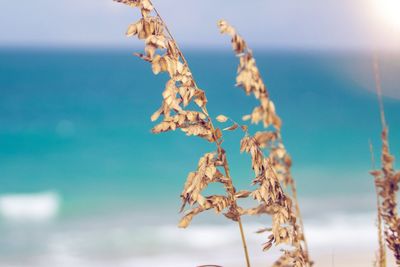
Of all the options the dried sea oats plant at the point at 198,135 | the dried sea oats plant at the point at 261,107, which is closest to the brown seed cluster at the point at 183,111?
the dried sea oats plant at the point at 198,135

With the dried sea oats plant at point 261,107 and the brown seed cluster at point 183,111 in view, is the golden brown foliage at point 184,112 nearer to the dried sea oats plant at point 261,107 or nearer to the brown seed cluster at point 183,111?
the brown seed cluster at point 183,111

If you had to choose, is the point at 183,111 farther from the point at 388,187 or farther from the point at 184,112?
the point at 388,187

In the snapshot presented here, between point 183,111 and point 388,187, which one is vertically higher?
point 183,111

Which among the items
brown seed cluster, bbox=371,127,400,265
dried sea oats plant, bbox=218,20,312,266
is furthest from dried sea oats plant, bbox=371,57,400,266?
dried sea oats plant, bbox=218,20,312,266

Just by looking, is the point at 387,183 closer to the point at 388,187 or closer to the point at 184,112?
the point at 388,187

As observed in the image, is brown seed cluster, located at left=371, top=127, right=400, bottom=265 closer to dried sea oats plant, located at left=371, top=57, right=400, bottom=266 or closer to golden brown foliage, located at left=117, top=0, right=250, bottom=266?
dried sea oats plant, located at left=371, top=57, right=400, bottom=266

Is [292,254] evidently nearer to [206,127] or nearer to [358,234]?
[206,127]

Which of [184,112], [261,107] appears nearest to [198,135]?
[184,112]

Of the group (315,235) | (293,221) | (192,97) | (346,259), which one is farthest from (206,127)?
(315,235)

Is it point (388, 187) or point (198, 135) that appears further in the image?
point (198, 135)
